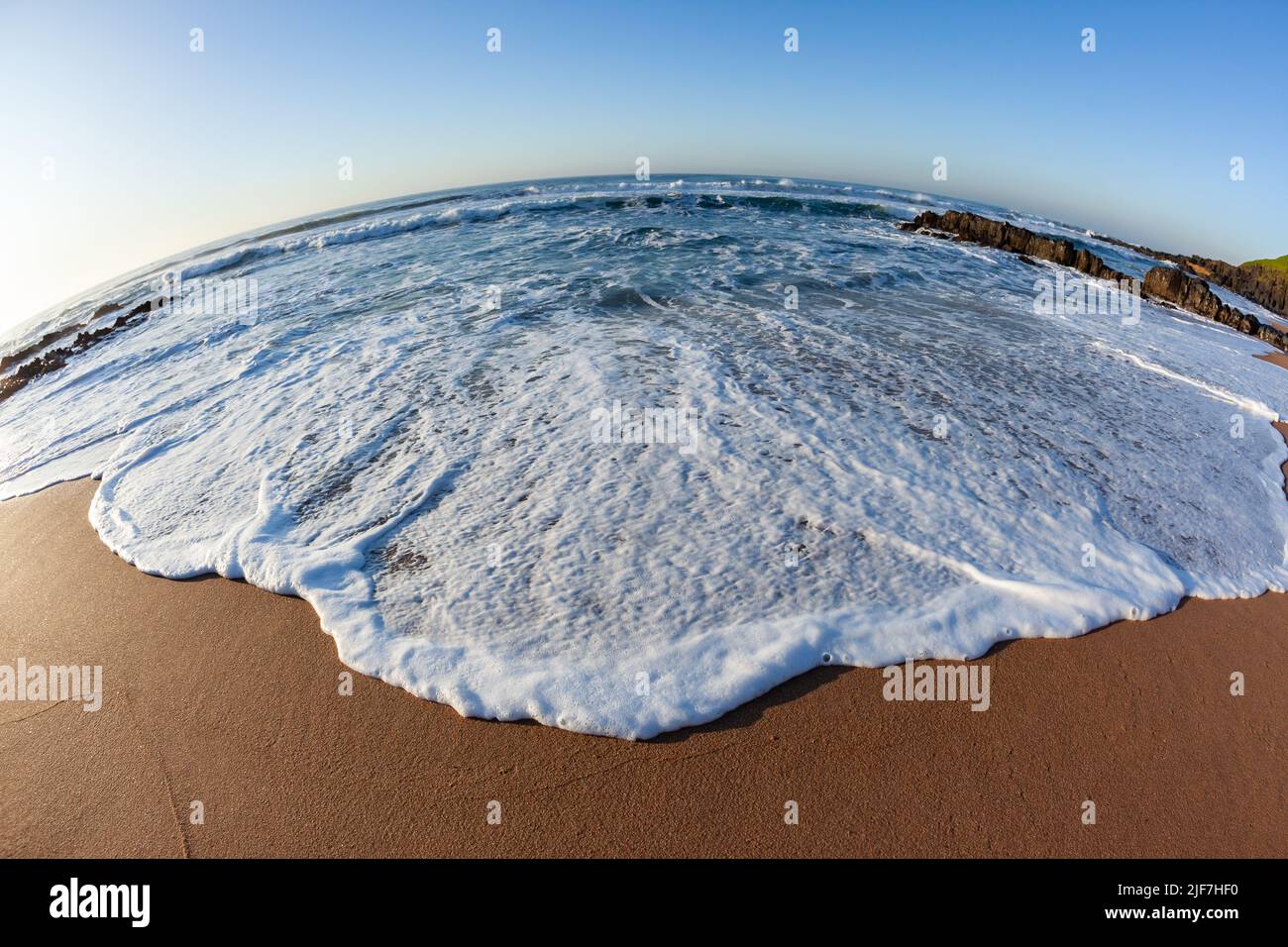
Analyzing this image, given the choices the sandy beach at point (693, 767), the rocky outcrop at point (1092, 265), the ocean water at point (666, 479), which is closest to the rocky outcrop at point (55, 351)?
the ocean water at point (666, 479)

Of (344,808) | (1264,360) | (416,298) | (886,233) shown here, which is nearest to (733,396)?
(344,808)

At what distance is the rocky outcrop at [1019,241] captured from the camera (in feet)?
58.7

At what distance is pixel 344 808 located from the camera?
2.57m

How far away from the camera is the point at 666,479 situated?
4.66 metres

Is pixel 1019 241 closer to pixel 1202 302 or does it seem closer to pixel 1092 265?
pixel 1092 265

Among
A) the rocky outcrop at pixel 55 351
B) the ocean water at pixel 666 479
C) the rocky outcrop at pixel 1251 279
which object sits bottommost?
the ocean water at pixel 666 479

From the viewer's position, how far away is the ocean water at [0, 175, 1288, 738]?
10.8 feet

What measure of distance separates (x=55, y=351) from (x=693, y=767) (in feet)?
55.5

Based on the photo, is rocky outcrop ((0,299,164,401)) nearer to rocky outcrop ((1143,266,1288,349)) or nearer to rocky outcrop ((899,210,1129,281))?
rocky outcrop ((1143,266,1288,349))

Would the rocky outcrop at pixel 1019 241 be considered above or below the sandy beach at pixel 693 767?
above

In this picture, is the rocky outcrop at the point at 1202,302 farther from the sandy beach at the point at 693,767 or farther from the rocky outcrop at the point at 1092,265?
the sandy beach at the point at 693,767

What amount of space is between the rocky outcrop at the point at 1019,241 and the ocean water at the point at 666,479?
948 centimetres

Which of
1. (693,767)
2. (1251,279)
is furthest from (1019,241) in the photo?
(693,767)

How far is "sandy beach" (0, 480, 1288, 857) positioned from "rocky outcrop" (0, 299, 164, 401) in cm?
1130
